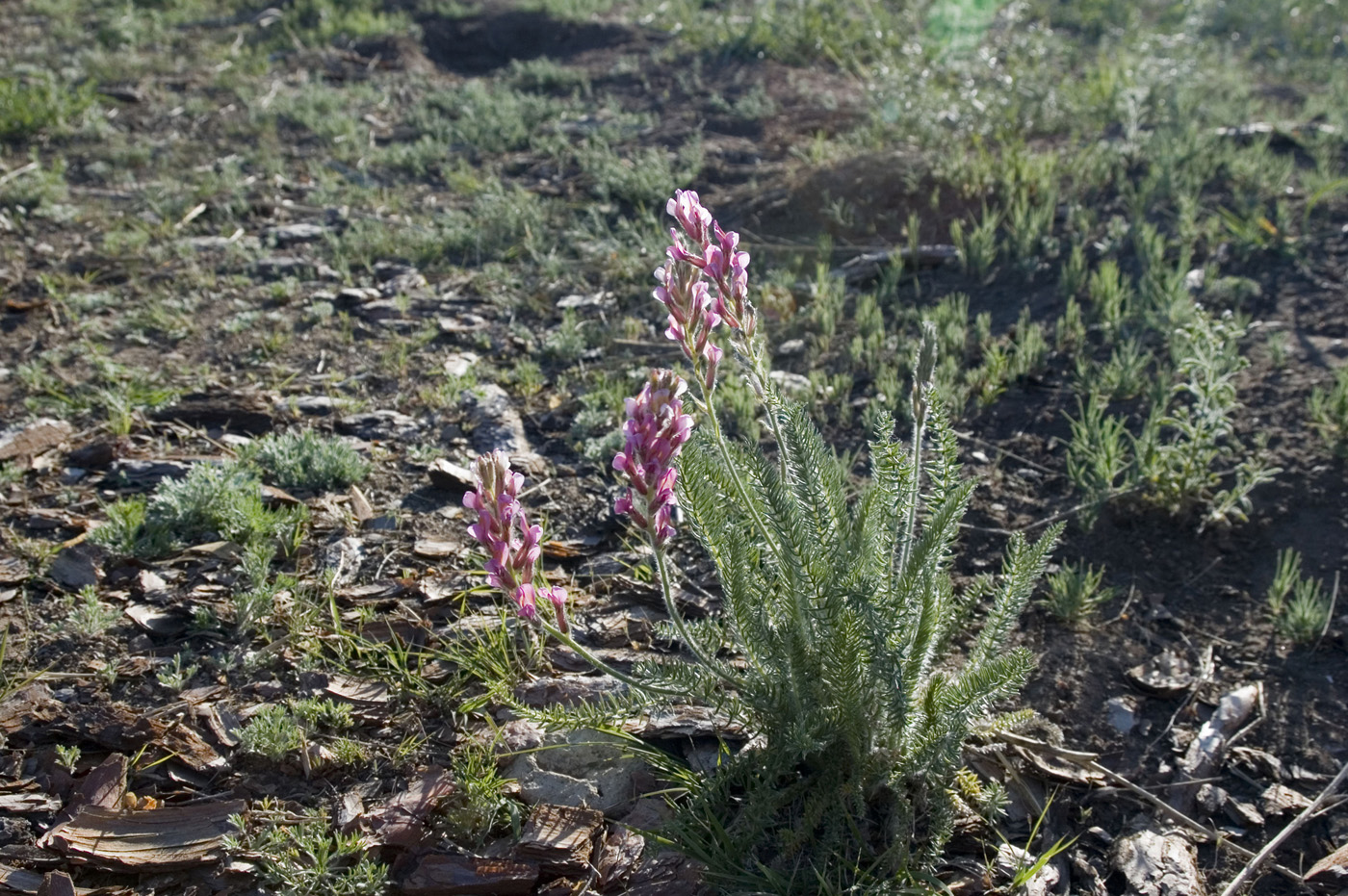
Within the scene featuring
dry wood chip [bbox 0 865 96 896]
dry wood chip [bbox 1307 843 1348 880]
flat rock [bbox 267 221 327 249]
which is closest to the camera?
dry wood chip [bbox 0 865 96 896]

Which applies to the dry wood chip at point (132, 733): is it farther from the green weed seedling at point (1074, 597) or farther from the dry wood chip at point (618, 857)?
the green weed seedling at point (1074, 597)

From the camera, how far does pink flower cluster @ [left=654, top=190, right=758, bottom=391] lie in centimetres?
229

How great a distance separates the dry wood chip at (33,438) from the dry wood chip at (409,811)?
2483 millimetres

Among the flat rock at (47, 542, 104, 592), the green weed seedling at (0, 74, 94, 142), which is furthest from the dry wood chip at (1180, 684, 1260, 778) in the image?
the green weed seedling at (0, 74, 94, 142)

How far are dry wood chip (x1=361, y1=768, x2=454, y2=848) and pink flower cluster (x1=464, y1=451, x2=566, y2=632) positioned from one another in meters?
0.70

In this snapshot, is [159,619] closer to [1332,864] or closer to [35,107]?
[1332,864]

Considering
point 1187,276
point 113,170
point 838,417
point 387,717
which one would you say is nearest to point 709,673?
point 387,717

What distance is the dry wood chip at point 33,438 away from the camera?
4.15 metres

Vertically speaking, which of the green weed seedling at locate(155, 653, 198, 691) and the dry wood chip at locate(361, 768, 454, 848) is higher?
the dry wood chip at locate(361, 768, 454, 848)

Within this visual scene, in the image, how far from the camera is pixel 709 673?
2574 mm

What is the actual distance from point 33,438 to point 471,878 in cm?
292

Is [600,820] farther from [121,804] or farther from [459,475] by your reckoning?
[459,475]

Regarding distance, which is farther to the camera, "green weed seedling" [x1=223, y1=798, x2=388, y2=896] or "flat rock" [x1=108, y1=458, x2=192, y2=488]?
"flat rock" [x1=108, y1=458, x2=192, y2=488]

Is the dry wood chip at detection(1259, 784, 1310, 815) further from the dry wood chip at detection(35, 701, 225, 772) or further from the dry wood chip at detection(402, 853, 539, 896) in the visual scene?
the dry wood chip at detection(35, 701, 225, 772)
